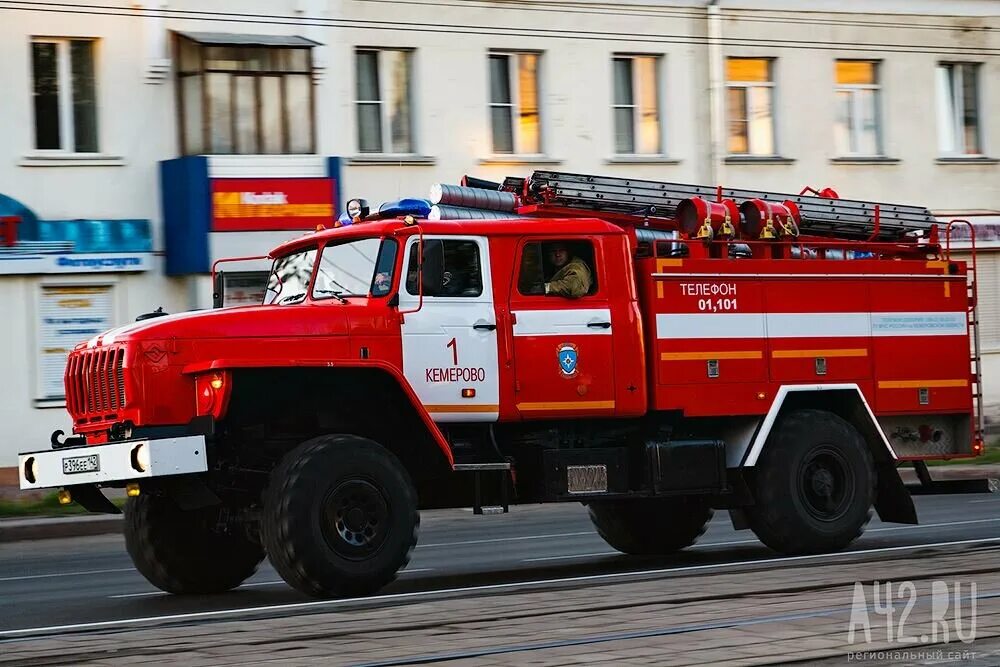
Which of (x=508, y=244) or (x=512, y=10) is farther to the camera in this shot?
(x=512, y=10)

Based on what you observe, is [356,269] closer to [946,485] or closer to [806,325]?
[806,325]

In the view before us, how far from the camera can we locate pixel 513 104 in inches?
1057

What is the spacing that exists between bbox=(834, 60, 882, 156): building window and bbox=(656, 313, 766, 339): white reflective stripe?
16.9m

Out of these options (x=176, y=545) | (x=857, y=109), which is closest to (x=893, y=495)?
(x=176, y=545)

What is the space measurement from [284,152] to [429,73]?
2621 mm

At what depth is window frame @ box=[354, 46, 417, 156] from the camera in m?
25.7

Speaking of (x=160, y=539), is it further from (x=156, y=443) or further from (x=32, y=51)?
(x=32, y=51)

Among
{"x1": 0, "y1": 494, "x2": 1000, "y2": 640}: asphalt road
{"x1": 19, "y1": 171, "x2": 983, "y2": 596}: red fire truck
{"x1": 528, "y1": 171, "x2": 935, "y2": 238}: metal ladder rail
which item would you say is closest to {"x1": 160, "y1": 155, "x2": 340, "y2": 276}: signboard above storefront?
{"x1": 0, "y1": 494, "x2": 1000, "y2": 640}: asphalt road

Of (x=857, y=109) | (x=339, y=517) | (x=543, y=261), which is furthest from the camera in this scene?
(x=857, y=109)

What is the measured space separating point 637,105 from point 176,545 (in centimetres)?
1721

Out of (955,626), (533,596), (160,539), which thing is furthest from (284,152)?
(955,626)

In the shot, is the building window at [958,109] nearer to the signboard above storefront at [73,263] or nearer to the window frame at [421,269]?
the signboard above storefront at [73,263]

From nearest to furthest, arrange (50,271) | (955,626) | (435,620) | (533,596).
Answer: (955,626) < (435,620) < (533,596) < (50,271)

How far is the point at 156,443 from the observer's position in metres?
10.7
